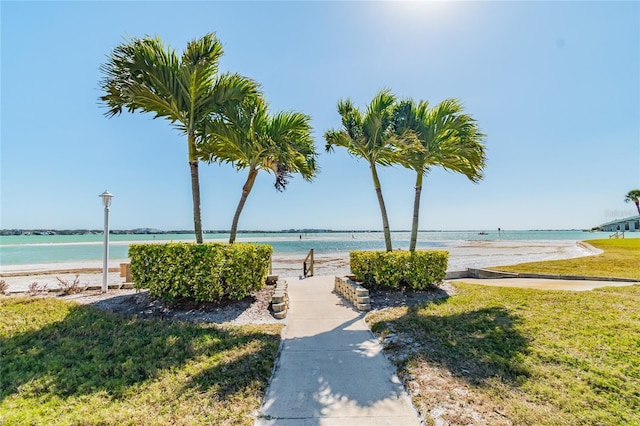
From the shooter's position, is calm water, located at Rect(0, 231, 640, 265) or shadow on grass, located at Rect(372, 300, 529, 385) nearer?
shadow on grass, located at Rect(372, 300, 529, 385)

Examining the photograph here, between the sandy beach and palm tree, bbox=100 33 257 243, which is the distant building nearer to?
the sandy beach

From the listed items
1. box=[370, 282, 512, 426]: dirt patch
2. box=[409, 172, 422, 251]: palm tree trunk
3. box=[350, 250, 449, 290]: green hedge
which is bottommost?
box=[370, 282, 512, 426]: dirt patch

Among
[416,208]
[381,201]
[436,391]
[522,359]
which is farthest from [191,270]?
[416,208]

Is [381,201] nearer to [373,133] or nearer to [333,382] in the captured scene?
[373,133]

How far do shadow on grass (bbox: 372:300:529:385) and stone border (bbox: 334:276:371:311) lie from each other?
3.17 ft

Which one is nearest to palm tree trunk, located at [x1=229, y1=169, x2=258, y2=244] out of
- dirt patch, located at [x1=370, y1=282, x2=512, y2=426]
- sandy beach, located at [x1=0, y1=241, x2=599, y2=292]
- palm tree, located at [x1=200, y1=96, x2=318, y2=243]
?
palm tree, located at [x1=200, y1=96, x2=318, y2=243]

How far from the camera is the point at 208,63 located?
6.57 meters

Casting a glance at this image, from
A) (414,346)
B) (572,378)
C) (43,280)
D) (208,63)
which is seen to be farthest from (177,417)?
(43,280)

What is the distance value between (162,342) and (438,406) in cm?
385

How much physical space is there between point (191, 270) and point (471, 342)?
518 cm

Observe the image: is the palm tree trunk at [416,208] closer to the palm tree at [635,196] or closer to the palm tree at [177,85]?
the palm tree at [177,85]

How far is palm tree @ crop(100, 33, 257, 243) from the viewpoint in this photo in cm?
618

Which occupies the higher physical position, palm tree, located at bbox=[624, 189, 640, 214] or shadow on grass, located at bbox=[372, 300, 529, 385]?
palm tree, located at bbox=[624, 189, 640, 214]

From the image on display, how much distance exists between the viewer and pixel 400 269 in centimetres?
784
